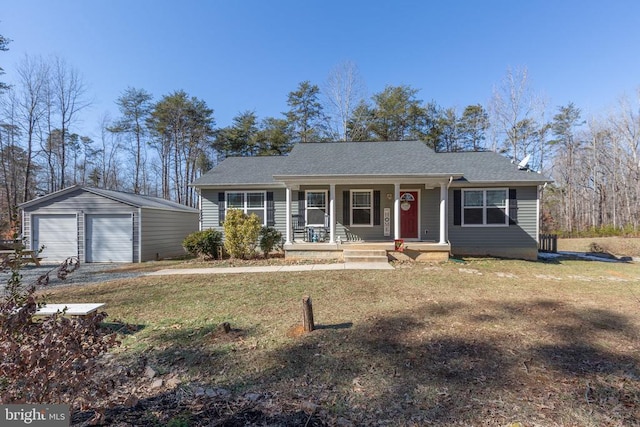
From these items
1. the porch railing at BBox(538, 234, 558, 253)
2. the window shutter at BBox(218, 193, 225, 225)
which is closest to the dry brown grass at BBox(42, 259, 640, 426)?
the window shutter at BBox(218, 193, 225, 225)

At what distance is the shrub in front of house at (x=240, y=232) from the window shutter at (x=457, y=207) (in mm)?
7610

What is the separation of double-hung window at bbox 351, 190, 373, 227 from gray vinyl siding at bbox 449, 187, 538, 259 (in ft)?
10.3

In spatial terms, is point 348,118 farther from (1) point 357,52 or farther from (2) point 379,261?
(2) point 379,261

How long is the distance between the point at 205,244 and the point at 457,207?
975 centimetres

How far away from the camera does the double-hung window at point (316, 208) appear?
12.1m

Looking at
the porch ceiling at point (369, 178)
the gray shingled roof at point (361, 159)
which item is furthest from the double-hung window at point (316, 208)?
the porch ceiling at point (369, 178)

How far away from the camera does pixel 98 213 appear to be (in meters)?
11.7

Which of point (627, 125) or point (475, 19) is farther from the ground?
point (475, 19)

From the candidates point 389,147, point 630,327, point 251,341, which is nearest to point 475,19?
point 389,147

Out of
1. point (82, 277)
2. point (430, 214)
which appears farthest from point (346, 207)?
point (82, 277)

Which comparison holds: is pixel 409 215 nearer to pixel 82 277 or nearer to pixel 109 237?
pixel 82 277

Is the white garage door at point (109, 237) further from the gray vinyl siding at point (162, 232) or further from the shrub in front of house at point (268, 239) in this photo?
the shrub in front of house at point (268, 239)

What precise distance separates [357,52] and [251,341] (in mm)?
22171

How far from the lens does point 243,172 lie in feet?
43.3
